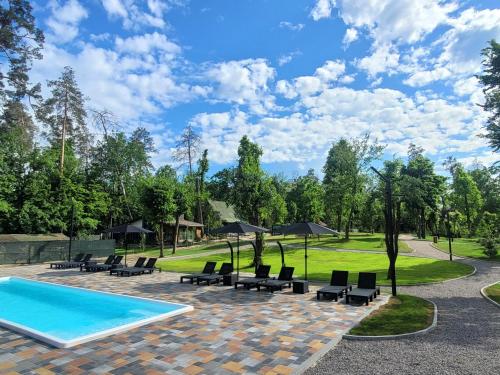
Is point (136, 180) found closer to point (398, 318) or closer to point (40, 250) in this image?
point (40, 250)

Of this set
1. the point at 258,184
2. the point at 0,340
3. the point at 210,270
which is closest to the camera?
the point at 0,340

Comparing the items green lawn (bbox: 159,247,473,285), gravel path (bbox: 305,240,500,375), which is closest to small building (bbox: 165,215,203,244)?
green lawn (bbox: 159,247,473,285)

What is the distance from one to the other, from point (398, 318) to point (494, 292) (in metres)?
7.45

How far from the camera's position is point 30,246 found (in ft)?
98.3

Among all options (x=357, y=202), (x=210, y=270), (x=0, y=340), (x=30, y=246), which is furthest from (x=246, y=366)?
(x=357, y=202)

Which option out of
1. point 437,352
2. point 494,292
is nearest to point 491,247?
point 494,292

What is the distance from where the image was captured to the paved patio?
22.7 ft

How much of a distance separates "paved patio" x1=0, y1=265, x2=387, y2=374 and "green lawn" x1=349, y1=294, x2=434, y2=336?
0.40 metres

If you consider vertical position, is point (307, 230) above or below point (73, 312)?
above

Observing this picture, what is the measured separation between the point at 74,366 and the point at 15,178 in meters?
35.0

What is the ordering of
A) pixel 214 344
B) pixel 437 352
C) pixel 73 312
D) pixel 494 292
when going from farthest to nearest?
pixel 494 292
pixel 73 312
pixel 214 344
pixel 437 352

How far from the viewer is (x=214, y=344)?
8.24 metres

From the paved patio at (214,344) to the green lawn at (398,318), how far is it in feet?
1.30

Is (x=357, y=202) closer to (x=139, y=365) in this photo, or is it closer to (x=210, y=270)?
(x=210, y=270)
